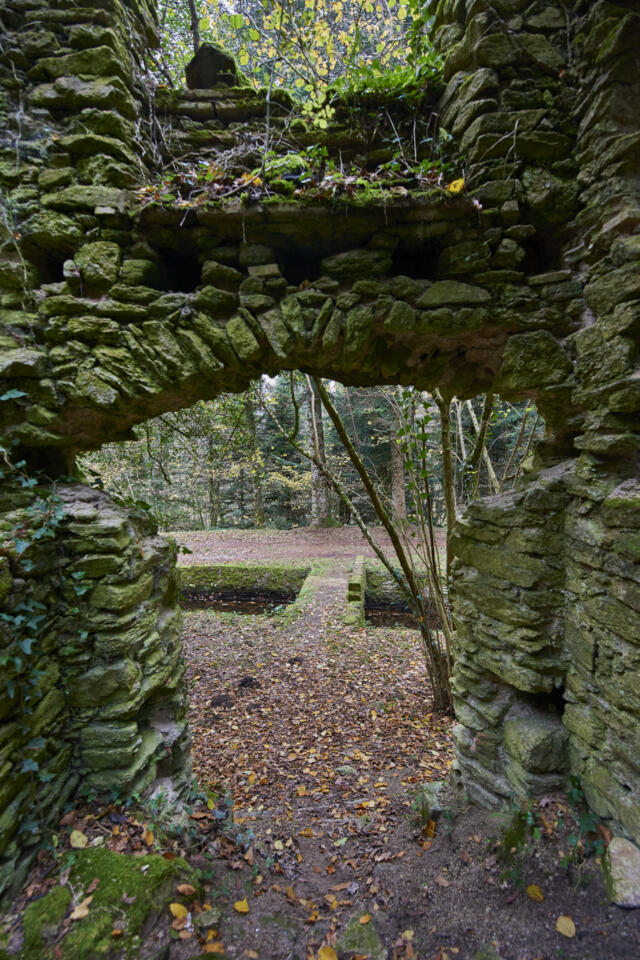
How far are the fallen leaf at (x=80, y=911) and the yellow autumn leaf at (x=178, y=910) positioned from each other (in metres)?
0.38

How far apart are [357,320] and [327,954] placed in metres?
3.37

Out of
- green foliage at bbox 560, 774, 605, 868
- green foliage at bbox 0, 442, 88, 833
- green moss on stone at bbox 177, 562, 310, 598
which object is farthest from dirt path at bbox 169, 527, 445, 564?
green foliage at bbox 560, 774, 605, 868

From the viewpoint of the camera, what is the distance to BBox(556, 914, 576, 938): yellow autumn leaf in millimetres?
1706

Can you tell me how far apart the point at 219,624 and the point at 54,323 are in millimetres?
5786

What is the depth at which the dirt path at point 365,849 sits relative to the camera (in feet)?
6.11

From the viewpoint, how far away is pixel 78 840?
1950mm

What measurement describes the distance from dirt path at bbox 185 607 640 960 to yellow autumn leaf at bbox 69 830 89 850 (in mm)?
728

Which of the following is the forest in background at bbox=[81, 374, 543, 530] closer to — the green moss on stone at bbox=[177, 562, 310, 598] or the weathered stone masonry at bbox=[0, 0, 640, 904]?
the green moss on stone at bbox=[177, 562, 310, 598]

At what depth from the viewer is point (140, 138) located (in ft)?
8.61

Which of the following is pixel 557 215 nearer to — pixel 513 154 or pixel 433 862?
pixel 513 154

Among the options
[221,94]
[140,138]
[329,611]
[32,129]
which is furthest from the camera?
[329,611]

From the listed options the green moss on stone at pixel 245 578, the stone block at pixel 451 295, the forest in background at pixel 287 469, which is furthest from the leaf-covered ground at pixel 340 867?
the forest in background at pixel 287 469

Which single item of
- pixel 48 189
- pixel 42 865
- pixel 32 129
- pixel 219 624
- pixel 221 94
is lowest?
pixel 219 624

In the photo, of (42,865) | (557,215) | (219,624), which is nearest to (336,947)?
(42,865)
